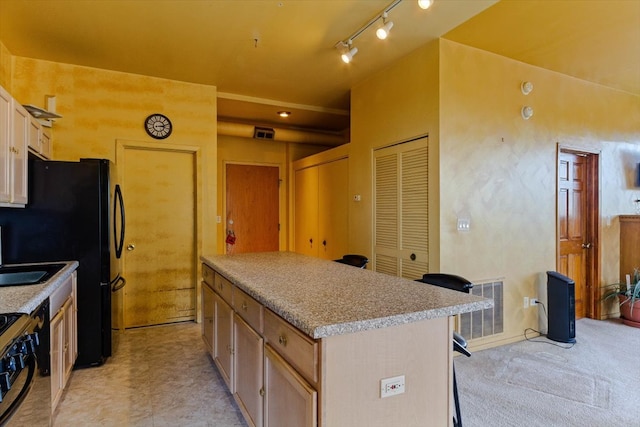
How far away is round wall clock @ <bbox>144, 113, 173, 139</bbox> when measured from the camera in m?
3.99

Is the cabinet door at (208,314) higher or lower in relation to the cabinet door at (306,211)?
lower

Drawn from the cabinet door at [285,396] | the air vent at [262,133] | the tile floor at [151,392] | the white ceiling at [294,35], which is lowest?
the tile floor at [151,392]

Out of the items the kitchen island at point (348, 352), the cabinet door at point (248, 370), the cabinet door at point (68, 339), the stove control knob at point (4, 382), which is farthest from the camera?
the cabinet door at point (68, 339)

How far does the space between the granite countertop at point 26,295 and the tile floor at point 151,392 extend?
0.86 meters

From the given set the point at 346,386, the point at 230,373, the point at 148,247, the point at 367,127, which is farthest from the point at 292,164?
the point at 346,386

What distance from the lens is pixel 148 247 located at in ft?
13.4

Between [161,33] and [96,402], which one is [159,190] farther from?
[96,402]

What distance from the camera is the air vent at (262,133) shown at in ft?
17.9

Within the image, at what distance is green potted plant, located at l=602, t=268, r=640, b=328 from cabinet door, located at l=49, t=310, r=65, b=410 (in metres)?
5.44

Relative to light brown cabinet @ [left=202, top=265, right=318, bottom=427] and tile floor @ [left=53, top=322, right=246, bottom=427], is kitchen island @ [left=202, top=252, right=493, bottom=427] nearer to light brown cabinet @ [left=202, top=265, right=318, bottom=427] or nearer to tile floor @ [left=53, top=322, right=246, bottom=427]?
light brown cabinet @ [left=202, top=265, right=318, bottom=427]

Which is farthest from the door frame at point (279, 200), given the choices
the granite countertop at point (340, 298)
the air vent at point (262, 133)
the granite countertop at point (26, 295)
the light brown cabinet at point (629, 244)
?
the light brown cabinet at point (629, 244)

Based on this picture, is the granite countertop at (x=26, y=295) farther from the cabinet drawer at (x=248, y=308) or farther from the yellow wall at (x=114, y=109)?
the yellow wall at (x=114, y=109)

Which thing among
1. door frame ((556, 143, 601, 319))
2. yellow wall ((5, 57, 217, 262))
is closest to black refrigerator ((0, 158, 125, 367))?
yellow wall ((5, 57, 217, 262))

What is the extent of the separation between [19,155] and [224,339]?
1952 mm
